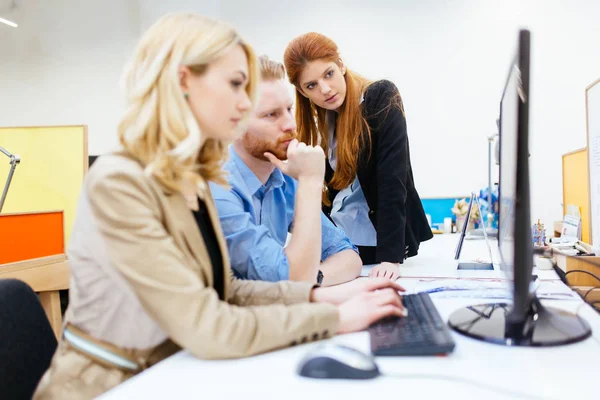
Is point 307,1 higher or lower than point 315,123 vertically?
higher

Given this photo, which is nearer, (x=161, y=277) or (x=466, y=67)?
(x=161, y=277)

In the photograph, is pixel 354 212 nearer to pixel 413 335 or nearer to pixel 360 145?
pixel 360 145

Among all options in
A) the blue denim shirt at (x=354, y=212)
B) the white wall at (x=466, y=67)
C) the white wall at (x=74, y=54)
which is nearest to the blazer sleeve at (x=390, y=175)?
the blue denim shirt at (x=354, y=212)

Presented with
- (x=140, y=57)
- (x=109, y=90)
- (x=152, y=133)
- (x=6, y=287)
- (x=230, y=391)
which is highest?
(x=109, y=90)

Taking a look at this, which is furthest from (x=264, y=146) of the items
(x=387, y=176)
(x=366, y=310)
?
(x=366, y=310)

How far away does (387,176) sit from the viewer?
1.58 m

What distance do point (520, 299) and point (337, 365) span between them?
0.28m

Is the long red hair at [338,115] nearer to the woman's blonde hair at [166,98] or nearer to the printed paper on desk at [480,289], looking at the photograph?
the printed paper on desk at [480,289]

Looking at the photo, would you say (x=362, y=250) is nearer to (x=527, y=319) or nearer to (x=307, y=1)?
(x=527, y=319)

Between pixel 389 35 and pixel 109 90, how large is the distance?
8.06 ft

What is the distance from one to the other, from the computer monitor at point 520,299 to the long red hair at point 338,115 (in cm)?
79

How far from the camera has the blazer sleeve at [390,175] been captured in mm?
1511

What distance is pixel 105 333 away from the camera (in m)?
0.74

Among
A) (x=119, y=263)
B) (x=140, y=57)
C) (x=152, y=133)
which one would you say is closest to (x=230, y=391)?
(x=119, y=263)
